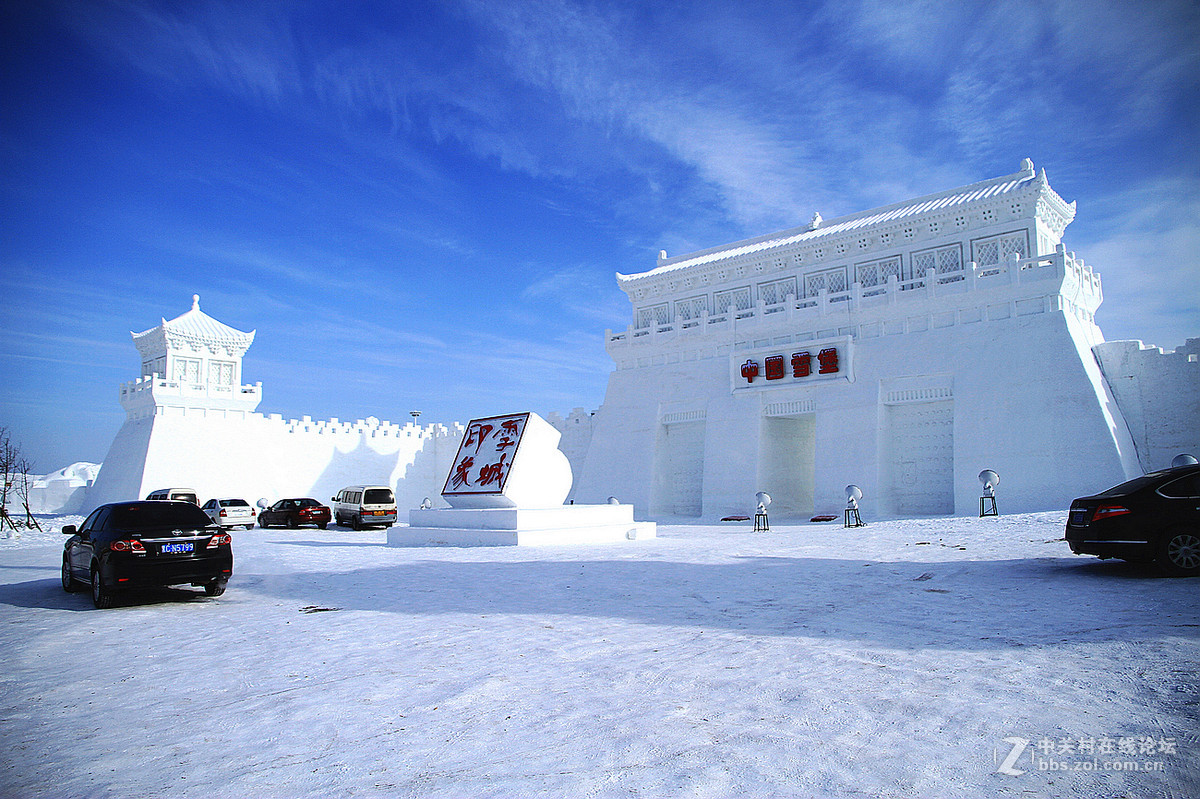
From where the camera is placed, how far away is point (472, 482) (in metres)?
17.4

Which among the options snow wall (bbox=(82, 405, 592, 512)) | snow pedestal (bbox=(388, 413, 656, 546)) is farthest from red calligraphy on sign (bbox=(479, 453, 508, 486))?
snow wall (bbox=(82, 405, 592, 512))

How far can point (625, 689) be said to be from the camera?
490cm

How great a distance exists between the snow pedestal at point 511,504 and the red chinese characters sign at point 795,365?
33.8 ft

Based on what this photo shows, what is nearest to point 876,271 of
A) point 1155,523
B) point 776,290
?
point 776,290

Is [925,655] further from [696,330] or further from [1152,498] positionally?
[696,330]

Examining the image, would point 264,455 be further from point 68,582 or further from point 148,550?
point 148,550

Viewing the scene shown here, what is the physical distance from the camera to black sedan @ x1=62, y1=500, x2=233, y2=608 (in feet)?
28.1

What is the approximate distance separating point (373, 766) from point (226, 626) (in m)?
4.64

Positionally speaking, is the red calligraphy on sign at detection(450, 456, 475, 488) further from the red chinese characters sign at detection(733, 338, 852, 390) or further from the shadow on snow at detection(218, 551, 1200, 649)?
the red chinese characters sign at detection(733, 338, 852, 390)

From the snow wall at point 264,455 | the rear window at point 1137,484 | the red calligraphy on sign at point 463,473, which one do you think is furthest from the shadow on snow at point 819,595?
the snow wall at point 264,455

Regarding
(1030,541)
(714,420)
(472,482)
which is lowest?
(1030,541)

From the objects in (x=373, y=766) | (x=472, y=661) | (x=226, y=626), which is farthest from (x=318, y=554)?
(x=373, y=766)

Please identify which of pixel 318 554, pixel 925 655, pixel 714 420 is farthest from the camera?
pixel 714 420

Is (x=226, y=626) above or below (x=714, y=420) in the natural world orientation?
below
